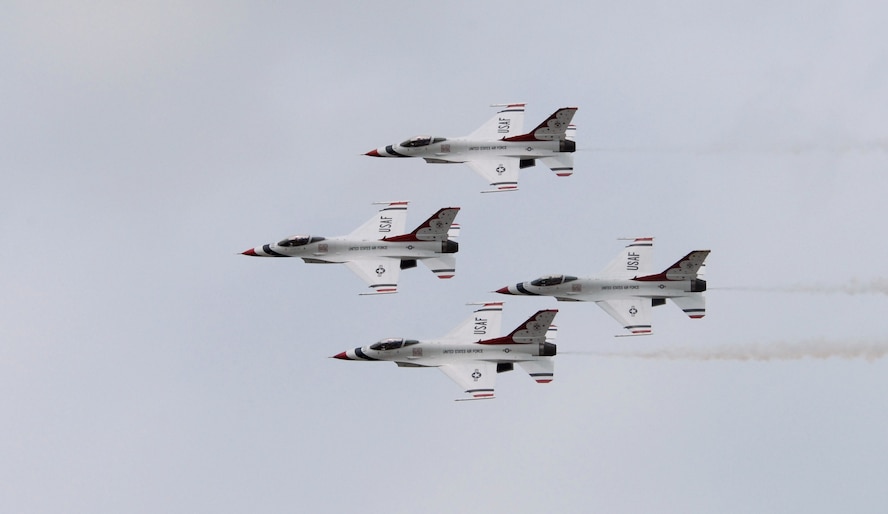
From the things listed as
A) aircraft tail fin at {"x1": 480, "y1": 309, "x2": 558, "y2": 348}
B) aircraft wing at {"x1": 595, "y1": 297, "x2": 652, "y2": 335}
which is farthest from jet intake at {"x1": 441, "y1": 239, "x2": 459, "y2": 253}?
aircraft wing at {"x1": 595, "y1": 297, "x2": 652, "y2": 335}

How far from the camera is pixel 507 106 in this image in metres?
149

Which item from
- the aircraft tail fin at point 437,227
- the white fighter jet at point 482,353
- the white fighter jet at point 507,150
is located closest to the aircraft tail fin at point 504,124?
the white fighter jet at point 507,150

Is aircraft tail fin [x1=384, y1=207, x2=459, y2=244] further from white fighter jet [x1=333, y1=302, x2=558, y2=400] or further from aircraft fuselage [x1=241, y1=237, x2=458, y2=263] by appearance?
white fighter jet [x1=333, y1=302, x2=558, y2=400]

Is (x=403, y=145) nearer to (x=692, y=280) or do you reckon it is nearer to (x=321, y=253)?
(x=321, y=253)

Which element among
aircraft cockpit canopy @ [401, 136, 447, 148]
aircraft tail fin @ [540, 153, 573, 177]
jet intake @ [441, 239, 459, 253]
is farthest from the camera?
aircraft cockpit canopy @ [401, 136, 447, 148]

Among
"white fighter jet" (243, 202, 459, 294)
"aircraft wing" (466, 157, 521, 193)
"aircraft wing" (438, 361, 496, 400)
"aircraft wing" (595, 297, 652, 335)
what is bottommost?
"aircraft wing" (438, 361, 496, 400)

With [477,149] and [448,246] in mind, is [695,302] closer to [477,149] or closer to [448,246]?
[448,246]

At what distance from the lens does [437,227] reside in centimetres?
14050

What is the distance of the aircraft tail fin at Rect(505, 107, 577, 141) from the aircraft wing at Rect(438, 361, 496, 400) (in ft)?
53.5

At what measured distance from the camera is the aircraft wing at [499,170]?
143375mm

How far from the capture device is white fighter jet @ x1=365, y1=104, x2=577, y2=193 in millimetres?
143750

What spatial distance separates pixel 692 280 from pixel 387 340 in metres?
18.2

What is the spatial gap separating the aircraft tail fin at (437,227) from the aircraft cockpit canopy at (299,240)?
19.6 feet

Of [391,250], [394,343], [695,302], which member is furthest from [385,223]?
[695,302]
